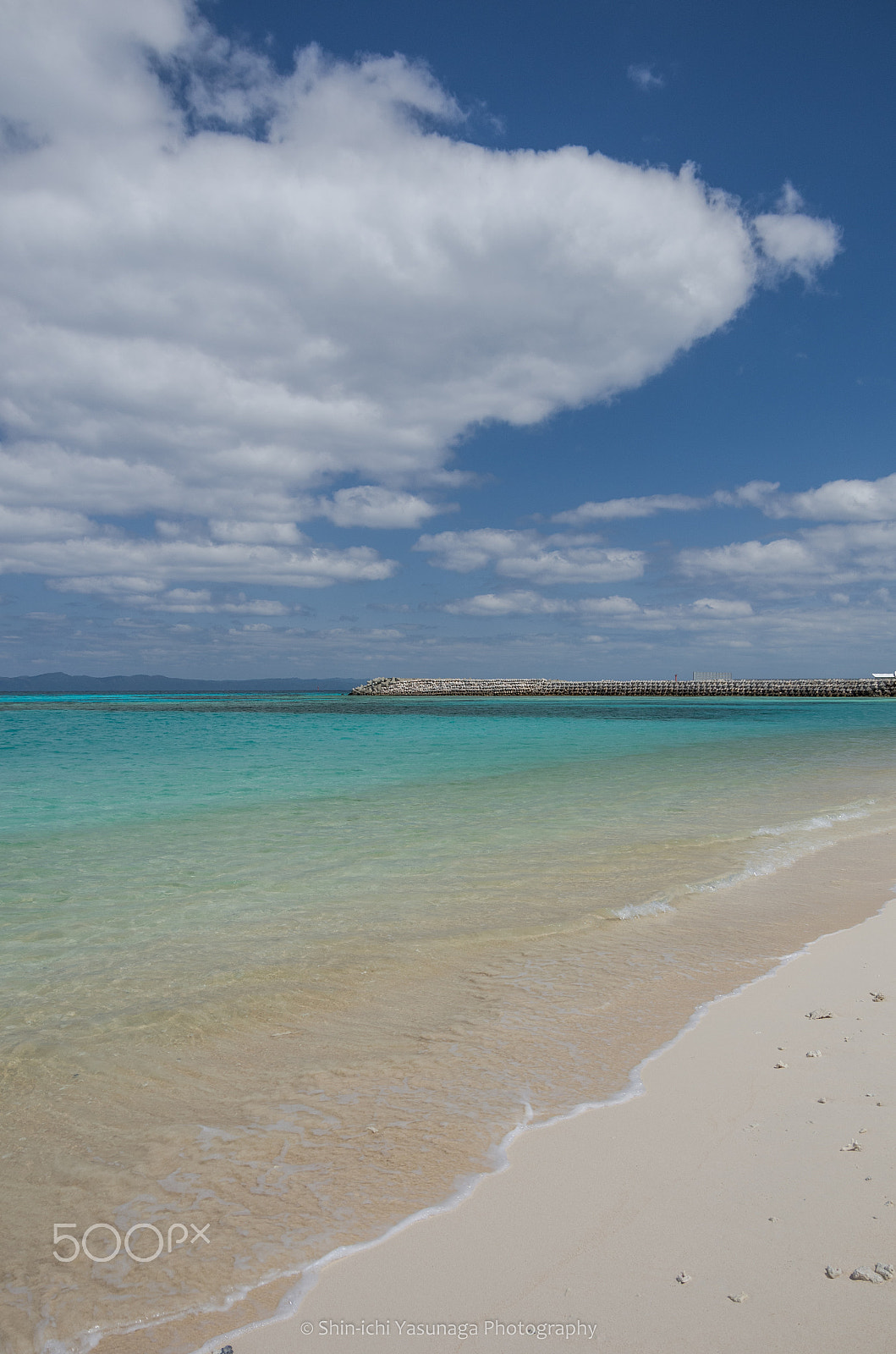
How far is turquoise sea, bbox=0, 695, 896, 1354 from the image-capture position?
2.97 meters

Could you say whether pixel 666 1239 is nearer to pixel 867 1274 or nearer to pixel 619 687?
pixel 867 1274

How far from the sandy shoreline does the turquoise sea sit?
233 mm

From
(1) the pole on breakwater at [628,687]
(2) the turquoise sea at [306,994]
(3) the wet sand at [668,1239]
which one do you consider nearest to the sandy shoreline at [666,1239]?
(3) the wet sand at [668,1239]

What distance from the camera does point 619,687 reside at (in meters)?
120

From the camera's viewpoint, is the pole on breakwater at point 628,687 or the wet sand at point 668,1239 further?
the pole on breakwater at point 628,687

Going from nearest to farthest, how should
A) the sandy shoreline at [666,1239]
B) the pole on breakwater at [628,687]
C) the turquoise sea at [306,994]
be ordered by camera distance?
1. the sandy shoreline at [666,1239]
2. the turquoise sea at [306,994]
3. the pole on breakwater at [628,687]

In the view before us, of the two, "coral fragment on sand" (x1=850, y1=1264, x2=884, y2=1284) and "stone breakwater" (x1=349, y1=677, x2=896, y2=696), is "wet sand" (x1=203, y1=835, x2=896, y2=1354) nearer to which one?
"coral fragment on sand" (x1=850, y1=1264, x2=884, y2=1284)

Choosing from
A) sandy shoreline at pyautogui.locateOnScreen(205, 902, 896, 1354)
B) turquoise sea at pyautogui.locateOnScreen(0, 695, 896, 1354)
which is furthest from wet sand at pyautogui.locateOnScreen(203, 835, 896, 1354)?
turquoise sea at pyautogui.locateOnScreen(0, 695, 896, 1354)

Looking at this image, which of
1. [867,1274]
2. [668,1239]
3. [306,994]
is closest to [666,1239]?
[668,1239]

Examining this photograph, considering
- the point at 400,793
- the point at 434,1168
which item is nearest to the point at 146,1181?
the point at 434,1168

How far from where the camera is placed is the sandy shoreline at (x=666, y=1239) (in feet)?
7.69

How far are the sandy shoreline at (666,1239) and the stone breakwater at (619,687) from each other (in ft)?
391

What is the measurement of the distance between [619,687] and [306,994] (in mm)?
118311

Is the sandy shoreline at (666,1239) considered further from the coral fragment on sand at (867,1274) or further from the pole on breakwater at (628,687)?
the pole on breakwater at (628,687)
